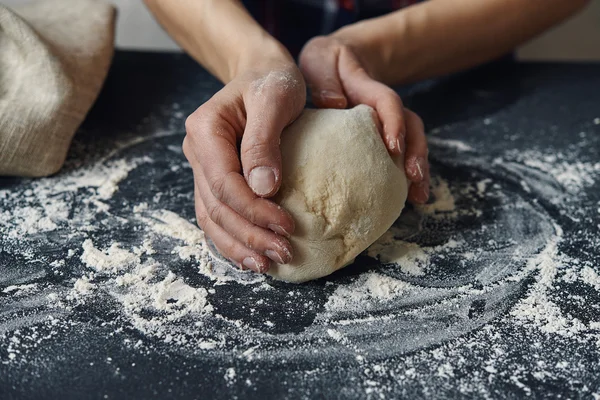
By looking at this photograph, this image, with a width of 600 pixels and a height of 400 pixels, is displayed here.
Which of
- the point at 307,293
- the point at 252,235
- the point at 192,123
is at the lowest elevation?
the point at 307,293

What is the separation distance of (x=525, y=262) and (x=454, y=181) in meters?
0.29

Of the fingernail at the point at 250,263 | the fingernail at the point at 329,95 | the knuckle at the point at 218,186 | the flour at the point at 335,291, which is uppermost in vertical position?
the fingernail at the point at 329,95

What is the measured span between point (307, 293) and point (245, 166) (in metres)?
0.23

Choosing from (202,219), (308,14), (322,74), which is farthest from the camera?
(308,14)

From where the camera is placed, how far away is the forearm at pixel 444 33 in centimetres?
149

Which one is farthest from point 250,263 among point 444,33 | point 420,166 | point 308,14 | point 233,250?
point 308,14

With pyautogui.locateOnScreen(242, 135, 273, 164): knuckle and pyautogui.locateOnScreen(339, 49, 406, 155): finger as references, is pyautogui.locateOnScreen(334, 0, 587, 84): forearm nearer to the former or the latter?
pyautogui.locateOnScreen(339, 49, 406, 155): finger

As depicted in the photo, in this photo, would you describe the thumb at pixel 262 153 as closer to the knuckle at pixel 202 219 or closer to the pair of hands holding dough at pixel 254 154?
the pair of hands holding dough at pixel 254 154

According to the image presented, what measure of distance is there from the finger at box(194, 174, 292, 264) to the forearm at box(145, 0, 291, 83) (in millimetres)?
362

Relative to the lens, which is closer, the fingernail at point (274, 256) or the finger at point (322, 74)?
the fingernail at point (274, 256)

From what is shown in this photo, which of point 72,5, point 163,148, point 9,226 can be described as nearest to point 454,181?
point 163,148

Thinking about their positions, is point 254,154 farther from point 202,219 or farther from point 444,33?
point 444,33

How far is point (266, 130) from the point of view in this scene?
0.95m

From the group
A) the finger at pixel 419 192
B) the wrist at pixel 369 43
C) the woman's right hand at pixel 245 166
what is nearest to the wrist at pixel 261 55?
the woman's right hand at pixel 245 166
